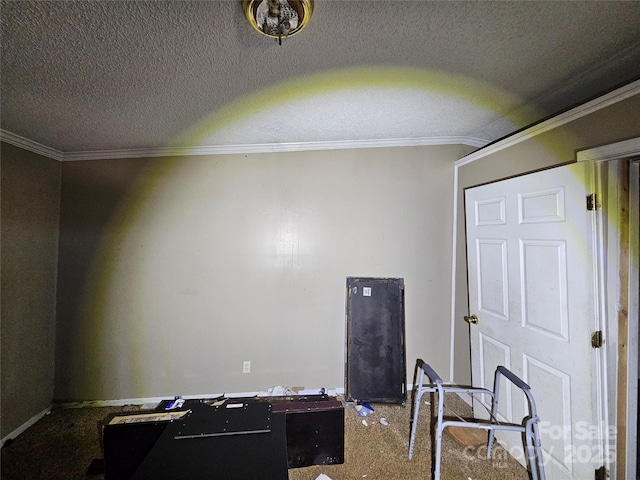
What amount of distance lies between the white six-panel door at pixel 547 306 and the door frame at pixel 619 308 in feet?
0.16

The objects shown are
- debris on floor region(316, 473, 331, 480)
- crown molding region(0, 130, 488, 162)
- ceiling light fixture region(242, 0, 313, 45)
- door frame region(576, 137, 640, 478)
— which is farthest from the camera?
crown molding region(0, 130, 488, 162)

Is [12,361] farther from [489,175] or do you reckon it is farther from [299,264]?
[489,175]

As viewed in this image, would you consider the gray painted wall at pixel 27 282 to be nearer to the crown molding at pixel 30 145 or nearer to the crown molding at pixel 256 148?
the crown molding at pixel 30 145

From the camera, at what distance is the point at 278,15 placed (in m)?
1.00

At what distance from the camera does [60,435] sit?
2.01 m

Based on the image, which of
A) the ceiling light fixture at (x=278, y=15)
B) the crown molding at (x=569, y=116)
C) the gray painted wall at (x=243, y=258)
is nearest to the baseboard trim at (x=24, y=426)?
the gray painted wall at (x=243, y=258)

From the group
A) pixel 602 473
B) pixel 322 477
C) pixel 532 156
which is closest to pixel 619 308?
pixel 602 473

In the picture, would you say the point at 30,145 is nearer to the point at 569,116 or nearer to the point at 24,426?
the point at 24,426

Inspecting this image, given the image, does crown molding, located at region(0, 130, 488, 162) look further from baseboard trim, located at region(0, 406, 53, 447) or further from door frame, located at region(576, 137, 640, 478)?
baseboard trim, located at region(0, 406, 53, 447)

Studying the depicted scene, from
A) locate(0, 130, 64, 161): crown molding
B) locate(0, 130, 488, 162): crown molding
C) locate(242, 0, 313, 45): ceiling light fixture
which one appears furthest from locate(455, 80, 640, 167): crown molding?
locate(0, 130, 64, 161): crown molding

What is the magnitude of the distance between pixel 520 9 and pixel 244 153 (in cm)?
209

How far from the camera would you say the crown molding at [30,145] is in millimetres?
1957

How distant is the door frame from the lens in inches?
49.3

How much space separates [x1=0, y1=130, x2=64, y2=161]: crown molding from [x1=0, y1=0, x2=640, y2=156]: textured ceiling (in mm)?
80
